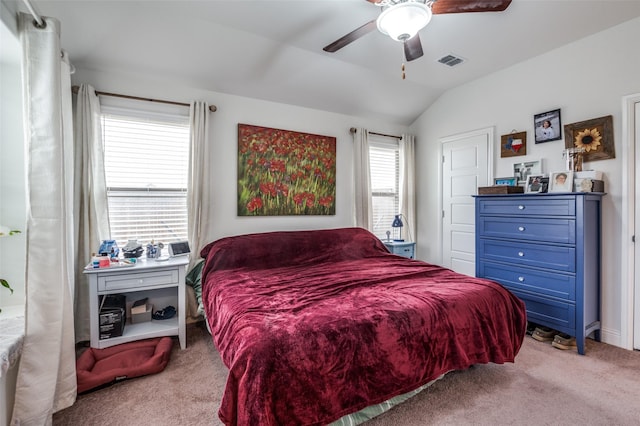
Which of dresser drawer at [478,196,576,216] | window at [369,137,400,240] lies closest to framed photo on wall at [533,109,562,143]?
dresser drawer at [478,196,576,216]

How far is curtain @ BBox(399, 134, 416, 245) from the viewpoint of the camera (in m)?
4.35

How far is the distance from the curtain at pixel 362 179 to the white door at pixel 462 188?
1.07 m

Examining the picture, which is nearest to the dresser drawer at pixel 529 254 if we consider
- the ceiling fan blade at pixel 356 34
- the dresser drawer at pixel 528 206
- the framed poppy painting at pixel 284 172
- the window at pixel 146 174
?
the dresser drawer at pixel 528 206

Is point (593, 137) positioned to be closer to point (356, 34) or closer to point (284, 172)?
point (356, 34)

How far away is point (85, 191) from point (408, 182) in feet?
12.6

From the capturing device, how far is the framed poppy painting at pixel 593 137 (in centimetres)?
260

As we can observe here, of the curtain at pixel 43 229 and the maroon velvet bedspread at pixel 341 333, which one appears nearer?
the maroon velvet bedspread at pixel 341 333

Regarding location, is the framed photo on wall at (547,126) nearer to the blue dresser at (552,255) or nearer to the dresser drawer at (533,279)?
the blue dresser at (552,255)

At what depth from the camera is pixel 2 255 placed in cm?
179

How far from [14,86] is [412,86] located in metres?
3.77

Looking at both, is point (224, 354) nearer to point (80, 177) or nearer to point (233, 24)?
point (80, 177)

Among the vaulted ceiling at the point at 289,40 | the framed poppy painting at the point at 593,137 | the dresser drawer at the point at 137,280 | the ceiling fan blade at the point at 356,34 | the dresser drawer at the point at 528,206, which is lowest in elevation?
the dresser drawer at the point at 137,280

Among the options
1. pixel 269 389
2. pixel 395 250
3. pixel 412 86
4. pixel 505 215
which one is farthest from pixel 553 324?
pixel 412 86

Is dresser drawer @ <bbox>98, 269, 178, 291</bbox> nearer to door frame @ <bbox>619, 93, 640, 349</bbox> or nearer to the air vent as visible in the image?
the air vent
